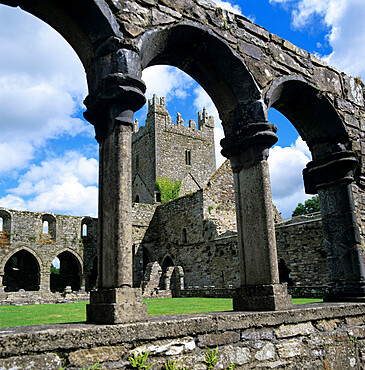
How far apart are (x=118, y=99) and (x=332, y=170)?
3.50m

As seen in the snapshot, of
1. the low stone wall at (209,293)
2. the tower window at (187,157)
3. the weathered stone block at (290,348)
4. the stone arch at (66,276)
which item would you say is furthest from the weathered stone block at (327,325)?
the tower window at (187,157)

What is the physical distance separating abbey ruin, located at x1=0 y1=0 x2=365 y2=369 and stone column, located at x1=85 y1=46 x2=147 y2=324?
0.01 m

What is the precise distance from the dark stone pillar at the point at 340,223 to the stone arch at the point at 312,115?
1.10 ft

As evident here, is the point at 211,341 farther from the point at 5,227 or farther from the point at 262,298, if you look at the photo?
the point at 5,227

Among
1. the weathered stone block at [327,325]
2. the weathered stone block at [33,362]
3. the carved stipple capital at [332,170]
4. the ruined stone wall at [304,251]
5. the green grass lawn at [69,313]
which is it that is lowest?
the green grass lawn at [69,313]

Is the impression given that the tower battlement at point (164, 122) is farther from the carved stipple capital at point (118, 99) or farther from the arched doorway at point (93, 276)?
the carved stipple capital at point (118, 99)

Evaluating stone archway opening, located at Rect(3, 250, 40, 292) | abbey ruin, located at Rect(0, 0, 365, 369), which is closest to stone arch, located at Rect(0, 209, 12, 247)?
stone archway opening, located at Rect(3, 250, 40, 292)

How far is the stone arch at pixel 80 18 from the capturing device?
3449 mm

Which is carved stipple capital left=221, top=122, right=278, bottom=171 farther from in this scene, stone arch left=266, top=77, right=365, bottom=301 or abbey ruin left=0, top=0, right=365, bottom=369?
stone arch left=266, top=77, right=365, bottom=301

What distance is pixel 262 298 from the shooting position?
3.82 meters

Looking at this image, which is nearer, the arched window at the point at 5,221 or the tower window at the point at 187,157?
the arched window at the point at 5,221

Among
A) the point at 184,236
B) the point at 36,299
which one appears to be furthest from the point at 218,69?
the point at 184,236

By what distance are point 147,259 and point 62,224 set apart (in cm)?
540

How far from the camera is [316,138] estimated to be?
18.9 ft
